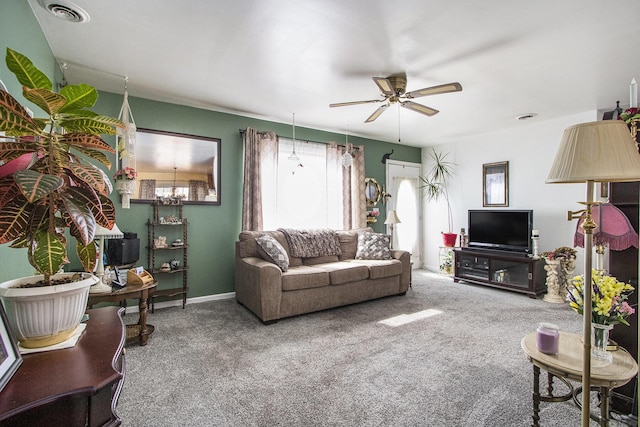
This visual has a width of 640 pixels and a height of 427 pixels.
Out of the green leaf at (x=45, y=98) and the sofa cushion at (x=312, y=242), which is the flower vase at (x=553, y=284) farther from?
the green leaf at (x=45, y=98)

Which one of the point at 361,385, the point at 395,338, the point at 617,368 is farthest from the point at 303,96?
the point at 617,368

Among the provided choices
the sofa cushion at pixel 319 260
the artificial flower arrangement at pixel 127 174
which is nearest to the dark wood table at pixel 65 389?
the artificial flower arrangement at pixel 127 174

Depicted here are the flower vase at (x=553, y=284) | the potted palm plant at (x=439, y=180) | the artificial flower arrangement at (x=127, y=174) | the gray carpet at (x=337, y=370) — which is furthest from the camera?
the potted palm plant at (x=439, y=180)

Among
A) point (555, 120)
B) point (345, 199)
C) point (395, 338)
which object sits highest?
point (555, 120)

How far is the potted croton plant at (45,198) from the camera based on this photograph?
94cm

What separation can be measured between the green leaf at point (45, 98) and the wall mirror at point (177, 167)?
3016 millimetres

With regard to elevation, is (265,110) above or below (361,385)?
above

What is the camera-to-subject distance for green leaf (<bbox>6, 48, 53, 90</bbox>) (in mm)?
987

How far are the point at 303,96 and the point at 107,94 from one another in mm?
2316

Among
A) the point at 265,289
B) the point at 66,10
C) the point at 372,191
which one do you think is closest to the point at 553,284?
the point at 372,191

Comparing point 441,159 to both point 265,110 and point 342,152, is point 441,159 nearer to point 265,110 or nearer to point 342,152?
point 342,152

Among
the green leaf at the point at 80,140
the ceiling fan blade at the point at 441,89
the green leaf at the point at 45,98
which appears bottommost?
the green leaf at the point at 80,140

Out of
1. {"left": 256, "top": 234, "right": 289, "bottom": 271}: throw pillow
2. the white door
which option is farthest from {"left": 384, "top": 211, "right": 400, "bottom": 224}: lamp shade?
A: {"left": 256, "top": 234, "right": 289, "bottom": 271}: throw pillow

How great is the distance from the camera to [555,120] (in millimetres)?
4660
